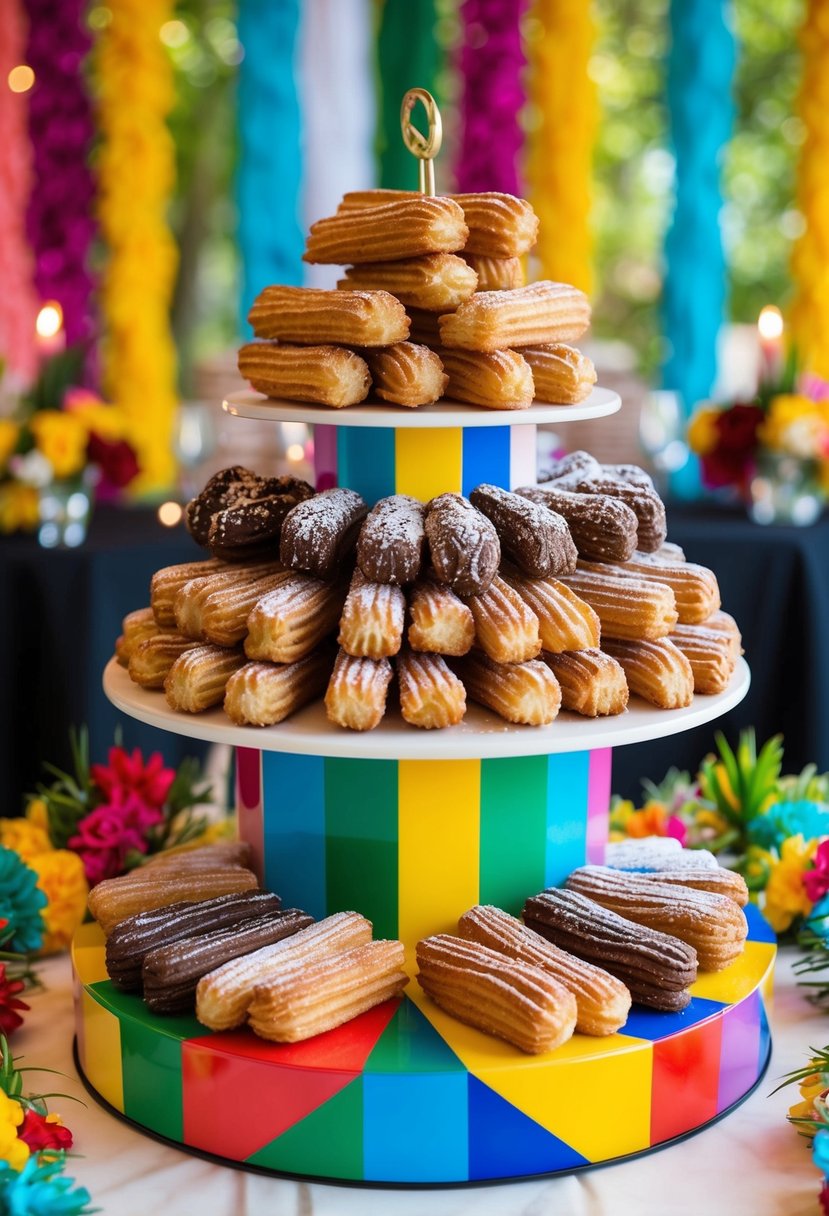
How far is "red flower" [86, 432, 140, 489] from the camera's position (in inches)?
144

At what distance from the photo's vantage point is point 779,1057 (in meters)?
2.02

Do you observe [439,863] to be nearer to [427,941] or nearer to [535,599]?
[427,941]

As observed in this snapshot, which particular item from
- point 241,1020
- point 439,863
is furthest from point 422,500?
point 241,1020

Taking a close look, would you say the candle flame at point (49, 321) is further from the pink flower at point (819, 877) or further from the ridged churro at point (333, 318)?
the pink flower at point (819, 877)

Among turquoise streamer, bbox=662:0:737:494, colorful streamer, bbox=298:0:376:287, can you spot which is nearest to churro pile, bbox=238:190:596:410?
turquoise streamer, bbox=662:0:737:494

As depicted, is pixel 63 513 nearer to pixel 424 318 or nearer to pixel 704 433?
pixel 704 433

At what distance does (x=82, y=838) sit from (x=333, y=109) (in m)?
3.43

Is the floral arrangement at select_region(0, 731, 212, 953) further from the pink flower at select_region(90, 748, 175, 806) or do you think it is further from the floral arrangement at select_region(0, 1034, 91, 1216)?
the floral arrangement at select_region(0, 1034, 91, 1216)

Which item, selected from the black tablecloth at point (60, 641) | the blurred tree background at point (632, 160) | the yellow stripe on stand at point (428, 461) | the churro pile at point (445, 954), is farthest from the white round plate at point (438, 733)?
the blurred tree background at point (632, 160)

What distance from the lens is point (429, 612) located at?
70.9 inches

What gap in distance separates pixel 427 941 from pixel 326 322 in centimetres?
81

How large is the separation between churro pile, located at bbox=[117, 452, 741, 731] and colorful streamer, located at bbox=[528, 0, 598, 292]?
9.81 feet

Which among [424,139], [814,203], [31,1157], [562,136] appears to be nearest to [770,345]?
[814,203]

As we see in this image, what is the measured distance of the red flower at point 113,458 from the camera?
3.66m
